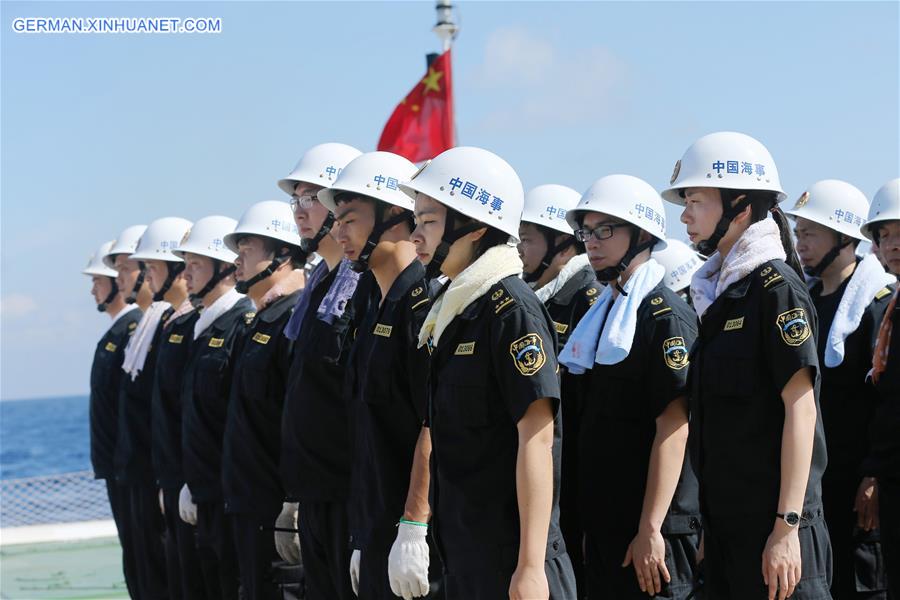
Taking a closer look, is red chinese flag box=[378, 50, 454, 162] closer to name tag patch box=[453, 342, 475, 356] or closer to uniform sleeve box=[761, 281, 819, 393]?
uniform sleeve box=[761, 281, 819, 393]

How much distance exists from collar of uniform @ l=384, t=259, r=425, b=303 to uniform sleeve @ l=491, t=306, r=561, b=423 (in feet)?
3.72

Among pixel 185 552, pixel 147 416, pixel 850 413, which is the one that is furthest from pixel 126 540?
pixel 850 413

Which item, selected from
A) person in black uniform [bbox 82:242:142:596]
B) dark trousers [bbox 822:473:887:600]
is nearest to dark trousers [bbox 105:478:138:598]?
person in black uniform [bbox 82:242:142:596]

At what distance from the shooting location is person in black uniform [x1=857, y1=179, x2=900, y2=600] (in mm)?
5270

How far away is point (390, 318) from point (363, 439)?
0.51 m

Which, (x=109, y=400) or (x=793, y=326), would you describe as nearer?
(x=793, y=326)

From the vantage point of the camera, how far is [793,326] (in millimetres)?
4234

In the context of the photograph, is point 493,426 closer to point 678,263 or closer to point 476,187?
point 476,187

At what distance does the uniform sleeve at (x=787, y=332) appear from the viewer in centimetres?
418

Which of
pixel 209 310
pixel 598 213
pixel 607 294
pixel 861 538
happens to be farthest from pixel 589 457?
pixel 209 310

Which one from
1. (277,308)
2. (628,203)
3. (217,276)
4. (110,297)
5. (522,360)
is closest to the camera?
(522,360)

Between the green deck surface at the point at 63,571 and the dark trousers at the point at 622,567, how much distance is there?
6023 mm

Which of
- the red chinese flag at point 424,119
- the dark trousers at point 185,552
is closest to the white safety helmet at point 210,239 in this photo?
the dark trousers at point 185,552

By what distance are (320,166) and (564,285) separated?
1417 millimetres
